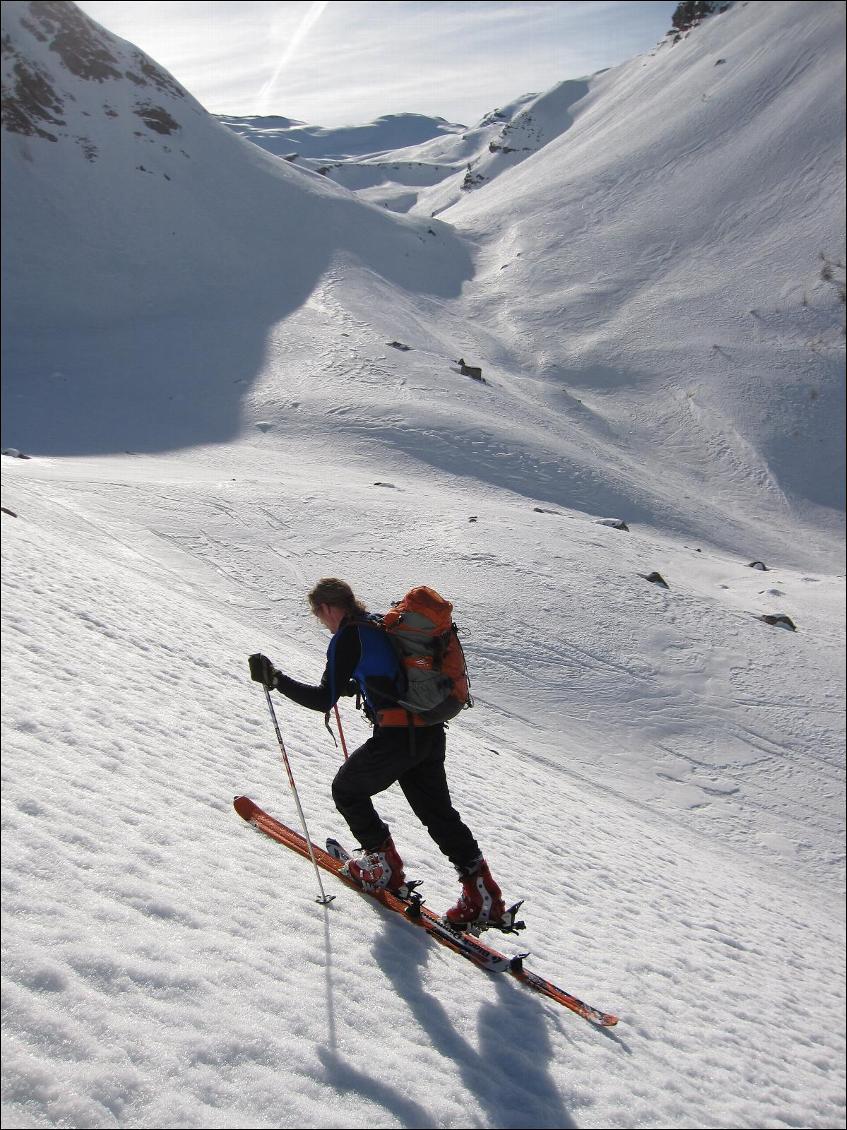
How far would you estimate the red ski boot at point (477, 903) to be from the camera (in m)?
5.51

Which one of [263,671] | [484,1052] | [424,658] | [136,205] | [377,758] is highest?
[136,205]

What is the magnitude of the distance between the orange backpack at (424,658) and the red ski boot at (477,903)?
124cm

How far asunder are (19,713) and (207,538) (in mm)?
11392

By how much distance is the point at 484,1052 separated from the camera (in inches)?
178

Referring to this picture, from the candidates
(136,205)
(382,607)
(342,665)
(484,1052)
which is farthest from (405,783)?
(136,205)

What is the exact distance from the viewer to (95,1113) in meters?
3.28

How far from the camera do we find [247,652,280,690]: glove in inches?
195

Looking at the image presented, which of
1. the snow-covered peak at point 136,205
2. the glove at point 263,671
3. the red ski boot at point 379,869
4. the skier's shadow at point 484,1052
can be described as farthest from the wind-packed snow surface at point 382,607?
the glove at point 263,671

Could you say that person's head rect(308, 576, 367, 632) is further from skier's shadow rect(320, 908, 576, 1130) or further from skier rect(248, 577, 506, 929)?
skier's shadow rect(320, 908, 576, 1130)

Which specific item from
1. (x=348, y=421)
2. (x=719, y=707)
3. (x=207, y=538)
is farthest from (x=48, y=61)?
(x=719, y=707)

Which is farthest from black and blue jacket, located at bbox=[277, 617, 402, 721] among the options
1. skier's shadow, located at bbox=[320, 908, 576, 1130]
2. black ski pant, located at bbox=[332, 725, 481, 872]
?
skier's shadow, located at bbox=[320, 908, 576, 1130]

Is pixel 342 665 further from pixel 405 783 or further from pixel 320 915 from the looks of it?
pixel 320 915

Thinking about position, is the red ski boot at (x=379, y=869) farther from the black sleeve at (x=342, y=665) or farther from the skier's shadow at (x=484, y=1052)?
the black sleeve at (x=342, y=665)

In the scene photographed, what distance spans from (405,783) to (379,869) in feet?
2.25
